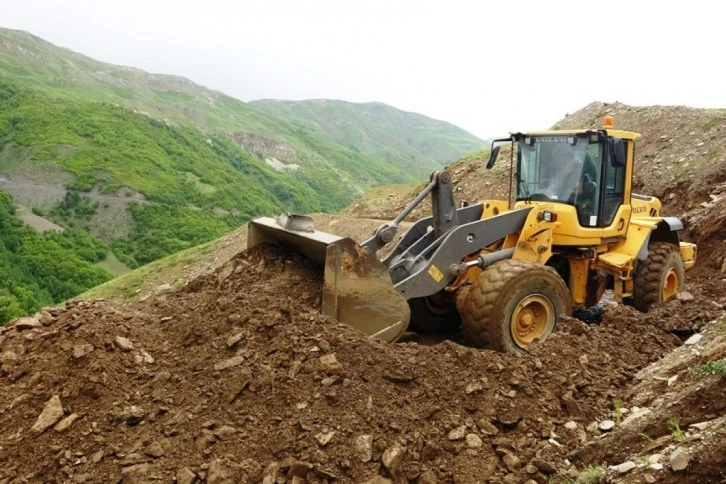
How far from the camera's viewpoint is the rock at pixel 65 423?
4914mm

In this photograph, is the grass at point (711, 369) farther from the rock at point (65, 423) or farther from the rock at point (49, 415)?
the rock at point (49, 415)

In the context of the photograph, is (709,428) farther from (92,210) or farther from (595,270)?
(92,210)

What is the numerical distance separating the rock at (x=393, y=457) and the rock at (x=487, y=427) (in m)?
0.70

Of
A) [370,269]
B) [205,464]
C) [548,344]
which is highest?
[370,269]

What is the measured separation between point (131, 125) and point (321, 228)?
126800 millimetres

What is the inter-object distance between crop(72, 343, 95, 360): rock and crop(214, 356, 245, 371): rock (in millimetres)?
1049

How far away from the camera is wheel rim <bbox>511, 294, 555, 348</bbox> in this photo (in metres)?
6.85

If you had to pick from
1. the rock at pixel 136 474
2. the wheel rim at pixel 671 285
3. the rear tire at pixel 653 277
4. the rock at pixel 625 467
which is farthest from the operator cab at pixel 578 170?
the rock at pixel 136 474

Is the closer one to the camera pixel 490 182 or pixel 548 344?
pixel 548 344

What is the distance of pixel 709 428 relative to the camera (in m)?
4.10

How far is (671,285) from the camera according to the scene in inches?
355

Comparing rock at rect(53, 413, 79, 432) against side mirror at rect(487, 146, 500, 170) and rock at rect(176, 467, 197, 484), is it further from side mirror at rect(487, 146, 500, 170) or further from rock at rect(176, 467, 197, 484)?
side mirror at rect(487, 146, 500, 170)

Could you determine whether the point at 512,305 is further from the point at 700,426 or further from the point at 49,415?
the point at 49,415

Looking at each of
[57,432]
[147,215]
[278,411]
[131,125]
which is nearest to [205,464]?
[278,411]
